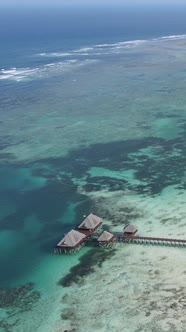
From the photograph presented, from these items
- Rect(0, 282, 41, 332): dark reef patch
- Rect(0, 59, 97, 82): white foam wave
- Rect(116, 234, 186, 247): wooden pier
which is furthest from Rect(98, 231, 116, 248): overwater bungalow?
Rect(0, 59, 97, 82): white foam wave

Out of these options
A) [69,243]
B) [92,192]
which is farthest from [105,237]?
[92,192]

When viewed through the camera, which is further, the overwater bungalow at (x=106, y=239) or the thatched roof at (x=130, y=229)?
the thatched roof at (x=130, y=229)

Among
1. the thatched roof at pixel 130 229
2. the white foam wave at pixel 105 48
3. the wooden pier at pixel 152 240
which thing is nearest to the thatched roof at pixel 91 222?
the wooden pier at pixel 152 240

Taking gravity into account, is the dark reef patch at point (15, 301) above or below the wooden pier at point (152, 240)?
below

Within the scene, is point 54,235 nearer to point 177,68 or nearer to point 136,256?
point 136,256

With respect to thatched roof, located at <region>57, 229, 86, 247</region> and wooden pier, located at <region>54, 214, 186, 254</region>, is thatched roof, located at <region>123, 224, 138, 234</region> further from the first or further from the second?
thatched roof, located at <region>57, 229, 86, 247</region>

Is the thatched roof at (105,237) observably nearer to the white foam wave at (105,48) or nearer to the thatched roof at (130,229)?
the thatched roof at (130,229)

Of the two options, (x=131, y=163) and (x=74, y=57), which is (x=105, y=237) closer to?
(x=131, y=163)
